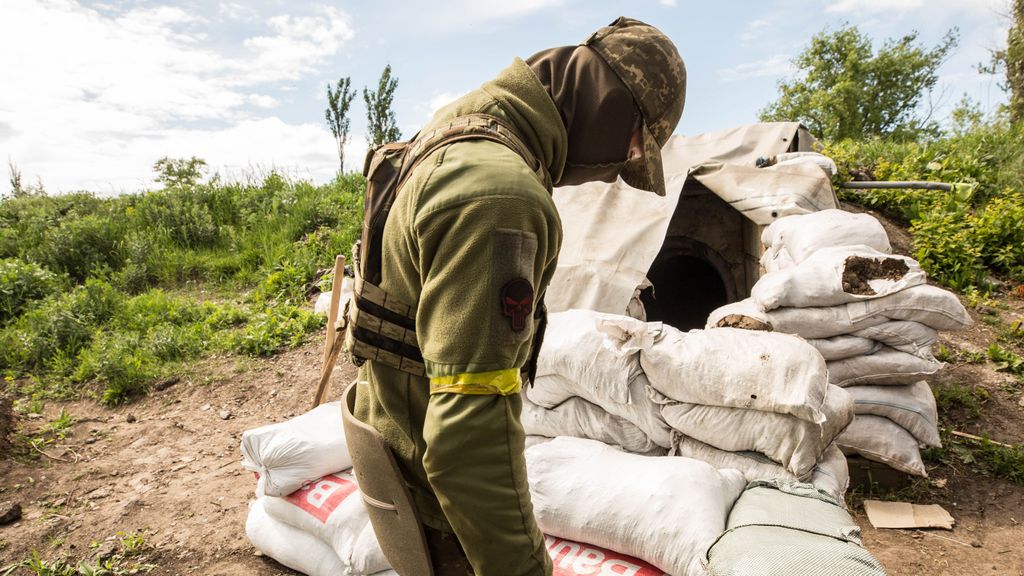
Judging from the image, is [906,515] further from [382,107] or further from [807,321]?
[382,107]

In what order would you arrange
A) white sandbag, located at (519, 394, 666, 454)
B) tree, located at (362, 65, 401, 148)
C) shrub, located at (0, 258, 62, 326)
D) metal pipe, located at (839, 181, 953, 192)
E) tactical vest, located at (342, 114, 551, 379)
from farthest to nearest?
tree, located at (362, 65, 401, 148)
shrub, located at (0, 258, 62, 326)
metal pipe, located at (839, 181, 953, 192)
white sandbag, located at (519, 394, 666, 454)
tactical vest, located at (342, 114, 551, 379)

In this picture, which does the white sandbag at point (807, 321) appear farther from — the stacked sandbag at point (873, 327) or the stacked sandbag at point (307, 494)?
the stacked sandbag at point (307, 494)

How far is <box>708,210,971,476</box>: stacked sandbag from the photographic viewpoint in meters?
3.11

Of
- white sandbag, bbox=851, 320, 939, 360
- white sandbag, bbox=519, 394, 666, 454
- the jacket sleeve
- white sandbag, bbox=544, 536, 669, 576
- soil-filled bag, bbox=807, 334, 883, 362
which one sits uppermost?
the jacket sleeve

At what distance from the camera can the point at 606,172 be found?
149 centimetres

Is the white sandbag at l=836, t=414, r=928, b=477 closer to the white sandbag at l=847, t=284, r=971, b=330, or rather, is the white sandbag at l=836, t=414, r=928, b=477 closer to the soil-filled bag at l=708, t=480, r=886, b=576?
the white sandbag at l=847, t=284, r=971, b=330

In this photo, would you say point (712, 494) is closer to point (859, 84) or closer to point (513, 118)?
point (513, 118)

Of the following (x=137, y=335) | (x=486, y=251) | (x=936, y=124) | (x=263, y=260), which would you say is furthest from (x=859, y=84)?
(x=486, y=251)

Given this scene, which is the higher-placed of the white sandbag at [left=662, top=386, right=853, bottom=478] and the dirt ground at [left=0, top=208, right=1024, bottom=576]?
the white sandbag at [left=662, top=386, right=853, bottom=478]

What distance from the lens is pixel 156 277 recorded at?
7516 mm

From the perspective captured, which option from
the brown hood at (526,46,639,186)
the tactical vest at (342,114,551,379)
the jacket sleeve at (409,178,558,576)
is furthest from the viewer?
the brown hood at (526,46,639,186)

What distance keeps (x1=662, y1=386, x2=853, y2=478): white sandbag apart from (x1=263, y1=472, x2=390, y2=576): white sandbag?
4.30 feet

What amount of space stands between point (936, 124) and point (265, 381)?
85.4 ft

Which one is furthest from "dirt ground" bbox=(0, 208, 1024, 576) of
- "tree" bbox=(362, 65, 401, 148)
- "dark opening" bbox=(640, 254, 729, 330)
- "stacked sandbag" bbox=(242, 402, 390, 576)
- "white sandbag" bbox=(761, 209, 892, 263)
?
"tree" bbox=(362, 65, 401, 148)
